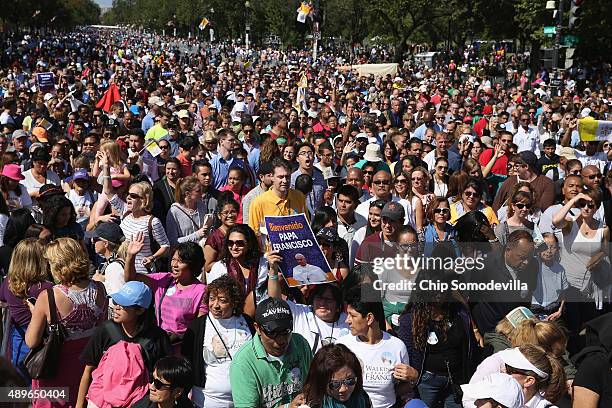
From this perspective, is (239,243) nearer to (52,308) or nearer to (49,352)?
(52,308)

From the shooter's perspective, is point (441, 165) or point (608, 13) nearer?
point (441, 165)

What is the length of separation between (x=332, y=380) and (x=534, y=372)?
3.95ft

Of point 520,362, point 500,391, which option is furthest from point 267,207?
point 500,391

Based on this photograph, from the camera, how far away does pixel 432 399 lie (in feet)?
16.9

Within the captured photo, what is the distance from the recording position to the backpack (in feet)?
14.6

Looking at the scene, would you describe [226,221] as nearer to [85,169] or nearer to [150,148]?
[85,169]

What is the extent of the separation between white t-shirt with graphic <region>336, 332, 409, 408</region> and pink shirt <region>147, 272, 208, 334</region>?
41.3 inches

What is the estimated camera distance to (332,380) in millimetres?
4035

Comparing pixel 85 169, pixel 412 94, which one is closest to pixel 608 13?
pixel 412 94

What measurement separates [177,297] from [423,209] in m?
3.34

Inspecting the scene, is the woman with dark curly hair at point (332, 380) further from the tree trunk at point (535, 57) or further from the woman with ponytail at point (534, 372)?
the tree trunk at point (535, 57)

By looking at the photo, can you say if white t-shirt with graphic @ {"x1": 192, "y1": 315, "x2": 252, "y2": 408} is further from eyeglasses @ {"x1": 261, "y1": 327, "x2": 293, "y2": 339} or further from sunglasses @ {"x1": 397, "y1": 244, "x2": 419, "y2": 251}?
sunglasses @ {"x1": 397, "y1": 244, "x2": 419, "y2": 251}

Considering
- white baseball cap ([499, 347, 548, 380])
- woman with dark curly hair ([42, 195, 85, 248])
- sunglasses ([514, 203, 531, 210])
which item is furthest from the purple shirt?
sunglasses ([514, 203, 531, 210])

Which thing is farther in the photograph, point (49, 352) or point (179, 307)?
point (179, 307)
